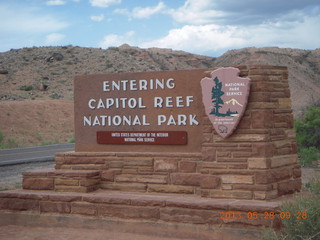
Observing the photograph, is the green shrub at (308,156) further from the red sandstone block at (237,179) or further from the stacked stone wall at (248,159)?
the red sandstone block at (237,179)

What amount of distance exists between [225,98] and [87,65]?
51.6 metres

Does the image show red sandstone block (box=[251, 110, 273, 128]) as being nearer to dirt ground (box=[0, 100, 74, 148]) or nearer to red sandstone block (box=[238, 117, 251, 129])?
red sandstone block (box=[238, 117, 251, 129])

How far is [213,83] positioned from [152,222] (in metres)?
2.49

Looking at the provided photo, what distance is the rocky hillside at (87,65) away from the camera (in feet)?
164

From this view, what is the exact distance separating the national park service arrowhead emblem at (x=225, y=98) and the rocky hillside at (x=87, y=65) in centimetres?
3437

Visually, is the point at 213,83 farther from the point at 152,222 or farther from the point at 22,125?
the point at 22,125

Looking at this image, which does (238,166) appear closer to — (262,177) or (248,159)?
(248,159)

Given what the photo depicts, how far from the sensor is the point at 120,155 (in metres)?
10.1

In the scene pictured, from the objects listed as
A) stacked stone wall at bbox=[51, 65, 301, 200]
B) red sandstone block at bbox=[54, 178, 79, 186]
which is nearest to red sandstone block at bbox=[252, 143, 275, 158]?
stacked stone wall at bbox=[51, 65, 301, 200]

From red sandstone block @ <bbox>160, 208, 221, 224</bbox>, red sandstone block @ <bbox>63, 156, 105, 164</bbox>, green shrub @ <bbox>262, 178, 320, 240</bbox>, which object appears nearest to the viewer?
green shrub @ <bbox>262, 178, 320, 240</bbox>

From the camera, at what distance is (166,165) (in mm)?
9641

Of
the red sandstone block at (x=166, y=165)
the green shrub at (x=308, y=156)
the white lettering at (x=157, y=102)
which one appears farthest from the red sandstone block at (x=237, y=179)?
the green shrub at (x=308, y=156)

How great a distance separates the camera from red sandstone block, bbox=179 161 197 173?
30.8 ft

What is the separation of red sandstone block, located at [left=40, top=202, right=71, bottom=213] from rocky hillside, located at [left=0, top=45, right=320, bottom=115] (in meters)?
34.4
